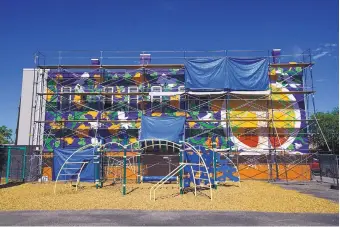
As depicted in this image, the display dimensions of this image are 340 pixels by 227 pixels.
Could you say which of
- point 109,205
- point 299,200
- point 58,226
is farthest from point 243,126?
point 58,226

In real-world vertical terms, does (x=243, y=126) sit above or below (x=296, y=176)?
above

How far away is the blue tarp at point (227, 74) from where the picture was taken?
21.7 m

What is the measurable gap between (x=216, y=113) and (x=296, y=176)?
7.14 m

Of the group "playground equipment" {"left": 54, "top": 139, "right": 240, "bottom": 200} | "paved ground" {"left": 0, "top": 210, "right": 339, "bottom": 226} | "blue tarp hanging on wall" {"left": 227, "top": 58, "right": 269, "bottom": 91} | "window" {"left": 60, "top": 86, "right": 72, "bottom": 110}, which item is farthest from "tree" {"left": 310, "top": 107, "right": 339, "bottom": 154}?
"paved ground" {"left": 0, "top": 210, "right": 339, "bottom": 226}

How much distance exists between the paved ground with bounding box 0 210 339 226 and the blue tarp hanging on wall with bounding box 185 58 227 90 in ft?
42.4

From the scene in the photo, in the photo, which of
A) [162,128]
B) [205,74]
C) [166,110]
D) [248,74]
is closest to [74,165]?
[162,128]

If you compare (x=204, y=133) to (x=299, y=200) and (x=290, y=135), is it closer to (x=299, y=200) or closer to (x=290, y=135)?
(x=290, y=135)

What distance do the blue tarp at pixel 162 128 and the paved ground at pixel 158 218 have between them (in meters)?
9.98

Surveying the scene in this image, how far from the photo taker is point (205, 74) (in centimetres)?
2202

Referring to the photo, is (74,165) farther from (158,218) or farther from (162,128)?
(158,218)

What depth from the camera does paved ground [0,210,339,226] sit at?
8492 mm

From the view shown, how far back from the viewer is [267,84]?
21828 mm

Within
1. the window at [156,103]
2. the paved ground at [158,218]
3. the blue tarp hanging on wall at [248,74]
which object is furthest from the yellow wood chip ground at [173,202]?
the blue tarp hanging on wall at [248,74]

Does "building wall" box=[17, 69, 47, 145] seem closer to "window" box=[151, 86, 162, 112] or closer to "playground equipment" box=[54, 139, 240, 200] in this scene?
"playground equipment" box=[54, 139, 240, 200]
